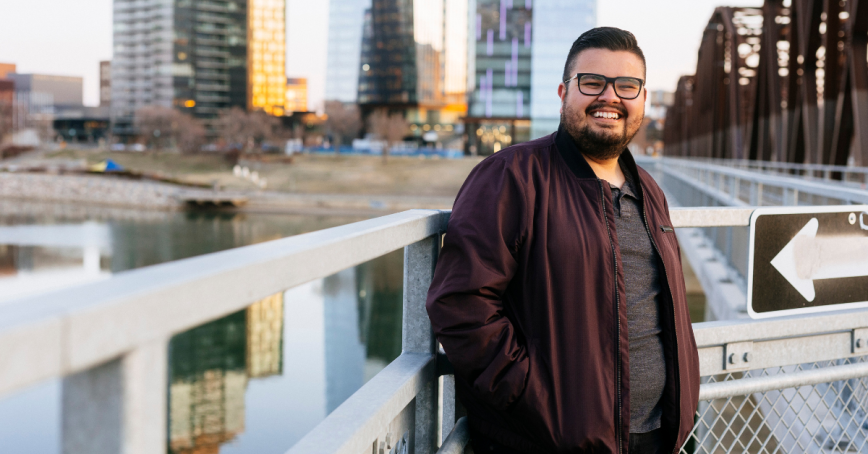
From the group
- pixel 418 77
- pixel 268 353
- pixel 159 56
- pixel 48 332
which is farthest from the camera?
pixel 159 56

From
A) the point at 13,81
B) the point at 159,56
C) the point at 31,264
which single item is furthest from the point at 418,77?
the point at 13,81

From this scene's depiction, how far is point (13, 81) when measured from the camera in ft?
533

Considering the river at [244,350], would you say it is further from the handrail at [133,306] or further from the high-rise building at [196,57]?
the high-rise building at [196,57]

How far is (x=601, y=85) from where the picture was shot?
2328mm

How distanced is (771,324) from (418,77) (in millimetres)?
119609

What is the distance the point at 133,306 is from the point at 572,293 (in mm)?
1325

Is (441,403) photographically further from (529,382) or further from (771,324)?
(771,324)

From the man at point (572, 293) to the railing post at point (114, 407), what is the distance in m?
1.03

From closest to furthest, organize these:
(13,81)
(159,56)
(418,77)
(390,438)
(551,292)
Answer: (390,438), (551,292), (418,77), (159,56), (13,81)

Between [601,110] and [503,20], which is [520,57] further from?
[601,110]

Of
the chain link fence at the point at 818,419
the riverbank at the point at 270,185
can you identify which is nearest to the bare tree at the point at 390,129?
the riverbank at the point at 270,185

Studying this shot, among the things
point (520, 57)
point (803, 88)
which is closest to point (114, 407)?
point (803, 88)

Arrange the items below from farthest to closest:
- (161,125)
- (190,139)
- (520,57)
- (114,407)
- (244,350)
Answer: (161,125) < (190,139) < (520,57) < (244,350) < (114,407)

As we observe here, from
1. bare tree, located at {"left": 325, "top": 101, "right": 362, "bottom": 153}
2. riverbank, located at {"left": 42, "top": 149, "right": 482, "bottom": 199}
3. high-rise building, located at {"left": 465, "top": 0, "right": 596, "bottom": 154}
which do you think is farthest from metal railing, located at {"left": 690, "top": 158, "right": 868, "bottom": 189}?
bare tree, located at {"left": 325, "top": 101, "right": 362, "bottom": 153}
